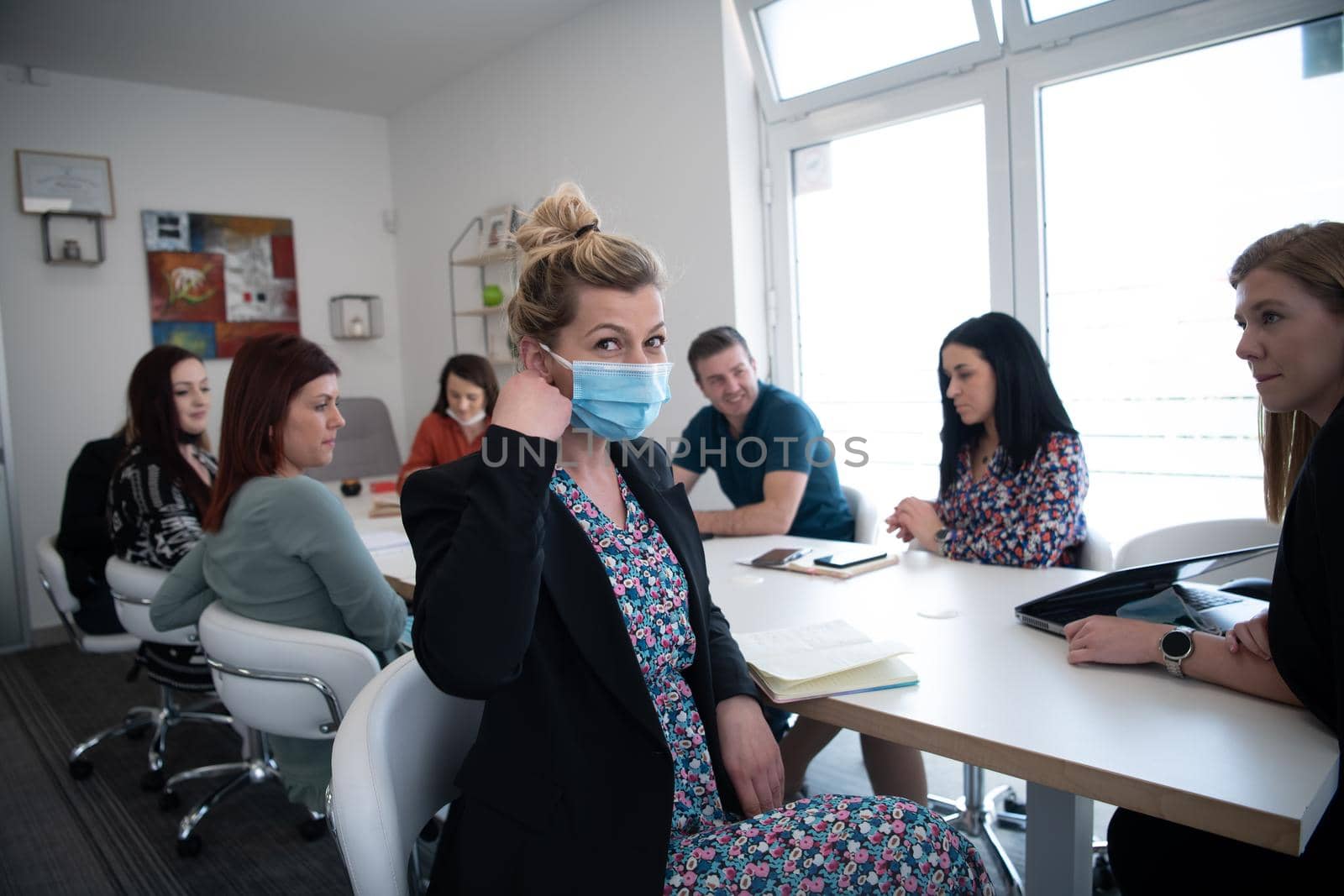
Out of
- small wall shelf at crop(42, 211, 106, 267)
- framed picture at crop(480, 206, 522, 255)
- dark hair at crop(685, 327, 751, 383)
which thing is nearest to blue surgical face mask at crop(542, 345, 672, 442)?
dark hair at crop(685, 327, 751, 383)

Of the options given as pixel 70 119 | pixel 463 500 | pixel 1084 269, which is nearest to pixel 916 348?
pixel 1084 269

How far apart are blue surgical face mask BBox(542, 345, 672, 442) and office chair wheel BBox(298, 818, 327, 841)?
187 centimetres

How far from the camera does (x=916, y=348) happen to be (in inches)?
143

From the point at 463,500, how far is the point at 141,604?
6.55 ft

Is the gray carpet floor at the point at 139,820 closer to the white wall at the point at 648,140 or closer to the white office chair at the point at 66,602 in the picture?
the white office chair at the point at 66,602

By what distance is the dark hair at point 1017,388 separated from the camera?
215 centimetres

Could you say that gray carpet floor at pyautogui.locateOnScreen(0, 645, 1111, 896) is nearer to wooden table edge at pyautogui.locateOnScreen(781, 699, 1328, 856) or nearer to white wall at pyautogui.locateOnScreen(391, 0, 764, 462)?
wooden table edge at pyautogui.locateOnScreen(781, 699, 1328, 856)

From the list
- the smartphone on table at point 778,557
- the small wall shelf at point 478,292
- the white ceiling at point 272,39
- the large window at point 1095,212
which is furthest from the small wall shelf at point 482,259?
the smartphone on table at point 778,557

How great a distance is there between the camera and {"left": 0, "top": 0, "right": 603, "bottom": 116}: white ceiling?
13.6 ft

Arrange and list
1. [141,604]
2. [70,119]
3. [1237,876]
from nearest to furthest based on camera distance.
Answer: [1237,876]
[141,604]
[70,119]

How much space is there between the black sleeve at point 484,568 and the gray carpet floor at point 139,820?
4.90 ft

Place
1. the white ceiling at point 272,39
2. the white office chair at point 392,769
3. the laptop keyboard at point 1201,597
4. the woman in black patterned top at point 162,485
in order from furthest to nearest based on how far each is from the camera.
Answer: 1. the white ceiling at point 272,39
2. the woman in black patterned top at point 162,485
3. the laptop keyboard at point 1201,597
4. the white office chair at point 392,769

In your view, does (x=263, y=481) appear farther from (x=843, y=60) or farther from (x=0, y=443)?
(x=0, y=443)

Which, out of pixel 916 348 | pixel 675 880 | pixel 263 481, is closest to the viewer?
pixel 675 880
